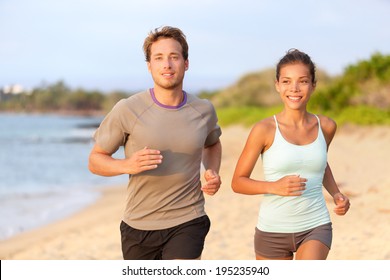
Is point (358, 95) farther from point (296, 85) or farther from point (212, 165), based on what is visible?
point (296, 85)

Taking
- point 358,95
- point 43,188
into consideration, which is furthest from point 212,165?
point 358,95

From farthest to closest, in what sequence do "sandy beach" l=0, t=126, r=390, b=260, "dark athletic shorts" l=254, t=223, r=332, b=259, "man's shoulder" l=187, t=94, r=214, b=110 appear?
"sandy beach" l=0, t=126, r=390, b=260 < "man's shoulder" l=187, t=94, r=214, b=110 < "dark athletic shorts" l=254, t=223, r=332, b=259

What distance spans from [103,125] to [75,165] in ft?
70.7

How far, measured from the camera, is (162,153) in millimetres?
3922

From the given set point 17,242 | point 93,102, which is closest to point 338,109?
point 17,242

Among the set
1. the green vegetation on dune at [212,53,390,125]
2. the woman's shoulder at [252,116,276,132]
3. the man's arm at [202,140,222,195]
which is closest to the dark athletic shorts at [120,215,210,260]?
the man's arm at [202,140,222,195]

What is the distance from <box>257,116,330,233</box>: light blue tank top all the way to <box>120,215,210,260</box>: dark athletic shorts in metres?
0.43

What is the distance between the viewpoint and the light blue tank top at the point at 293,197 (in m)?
3.69

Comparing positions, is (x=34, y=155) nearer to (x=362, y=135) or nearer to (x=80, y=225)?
(x=362, y=135)

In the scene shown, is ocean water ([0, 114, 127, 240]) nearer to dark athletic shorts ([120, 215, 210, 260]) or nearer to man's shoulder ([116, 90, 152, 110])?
dark athletic shorts ([120, 215, 210, 260])

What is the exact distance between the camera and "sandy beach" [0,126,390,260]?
7.80 metres

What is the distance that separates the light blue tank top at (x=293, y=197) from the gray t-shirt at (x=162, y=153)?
0.47 m

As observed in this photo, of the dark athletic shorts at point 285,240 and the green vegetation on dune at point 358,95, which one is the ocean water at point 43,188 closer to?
the green vegetation on dune at point 358,95

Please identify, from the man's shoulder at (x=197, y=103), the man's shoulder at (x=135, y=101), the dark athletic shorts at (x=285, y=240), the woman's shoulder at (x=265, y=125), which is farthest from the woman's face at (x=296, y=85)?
the man's shoulder at (x=135, y=101)
